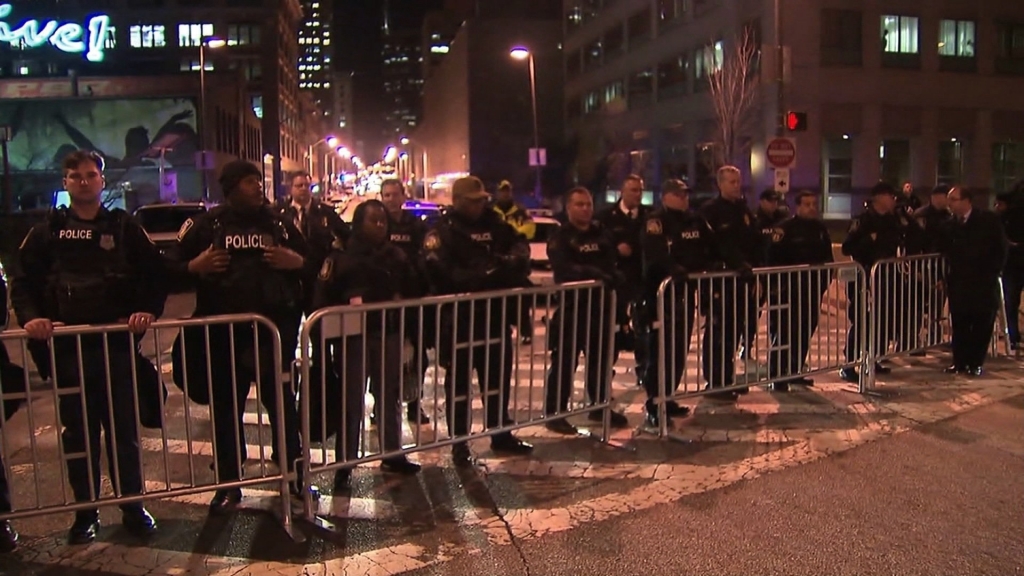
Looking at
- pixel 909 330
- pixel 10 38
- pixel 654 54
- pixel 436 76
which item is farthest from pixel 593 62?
pixel 909 330

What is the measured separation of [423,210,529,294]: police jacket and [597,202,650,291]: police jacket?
1264 mm

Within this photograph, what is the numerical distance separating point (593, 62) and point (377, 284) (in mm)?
60991

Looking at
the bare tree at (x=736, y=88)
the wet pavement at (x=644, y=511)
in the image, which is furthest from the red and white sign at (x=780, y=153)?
the bare tree at (x=736, y=88)

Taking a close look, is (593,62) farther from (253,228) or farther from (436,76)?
(253,228)

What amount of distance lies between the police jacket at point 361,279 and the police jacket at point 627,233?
208cm

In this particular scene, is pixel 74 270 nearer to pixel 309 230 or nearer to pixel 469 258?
pixel 469 258

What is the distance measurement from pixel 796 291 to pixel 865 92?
3595 centimetres

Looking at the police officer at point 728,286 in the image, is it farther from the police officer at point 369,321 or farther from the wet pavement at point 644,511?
the police officer at point 369,321

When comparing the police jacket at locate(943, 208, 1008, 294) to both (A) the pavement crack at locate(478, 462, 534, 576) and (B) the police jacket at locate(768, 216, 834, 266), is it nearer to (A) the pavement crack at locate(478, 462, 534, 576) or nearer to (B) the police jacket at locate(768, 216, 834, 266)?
(B) the police jacket at locate(768, 216, 834, 266)

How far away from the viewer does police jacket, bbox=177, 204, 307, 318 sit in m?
4.96

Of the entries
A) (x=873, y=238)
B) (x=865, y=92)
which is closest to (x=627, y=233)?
(x=873, y=238)

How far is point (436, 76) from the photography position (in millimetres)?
110938

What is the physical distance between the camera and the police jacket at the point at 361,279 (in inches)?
220

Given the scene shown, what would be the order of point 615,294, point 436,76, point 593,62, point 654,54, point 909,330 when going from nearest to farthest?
point 615,294 → point 909,330 → point 654,54 → point 593,62 → point 436,76
